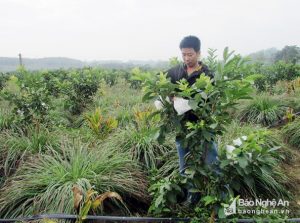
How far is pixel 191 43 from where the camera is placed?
306cm

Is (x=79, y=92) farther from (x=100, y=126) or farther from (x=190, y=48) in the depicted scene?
(x=190, y=48)

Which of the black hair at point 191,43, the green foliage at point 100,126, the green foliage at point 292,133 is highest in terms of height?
the black hair at point 191,43

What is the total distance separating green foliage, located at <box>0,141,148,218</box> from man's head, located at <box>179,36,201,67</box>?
1.57 m

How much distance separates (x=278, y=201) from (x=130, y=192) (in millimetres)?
1720

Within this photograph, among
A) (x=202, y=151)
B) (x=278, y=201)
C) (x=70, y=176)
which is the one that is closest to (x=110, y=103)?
(x=70, y=176)

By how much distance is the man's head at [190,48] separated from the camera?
3.07 metres

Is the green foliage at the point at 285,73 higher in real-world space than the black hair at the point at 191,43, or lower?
lower

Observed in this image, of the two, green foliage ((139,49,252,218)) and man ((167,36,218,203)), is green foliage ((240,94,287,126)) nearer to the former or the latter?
man ((167,36,218,203))

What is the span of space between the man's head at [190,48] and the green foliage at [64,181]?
1.57 metres

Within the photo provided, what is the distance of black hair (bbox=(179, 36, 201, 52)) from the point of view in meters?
3.07

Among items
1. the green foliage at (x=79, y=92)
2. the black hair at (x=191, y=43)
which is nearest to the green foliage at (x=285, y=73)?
the green foliage at (x=79, y=92)

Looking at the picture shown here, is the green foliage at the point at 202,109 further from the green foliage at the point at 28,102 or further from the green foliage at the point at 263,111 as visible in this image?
the green foliage at the point at 263,111

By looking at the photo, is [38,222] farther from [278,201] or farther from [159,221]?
[278,201]

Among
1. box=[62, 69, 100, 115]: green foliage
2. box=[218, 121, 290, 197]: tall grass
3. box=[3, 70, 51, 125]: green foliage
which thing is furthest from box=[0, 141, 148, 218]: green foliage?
box=[62, 69, 100, 115]: green foliage
